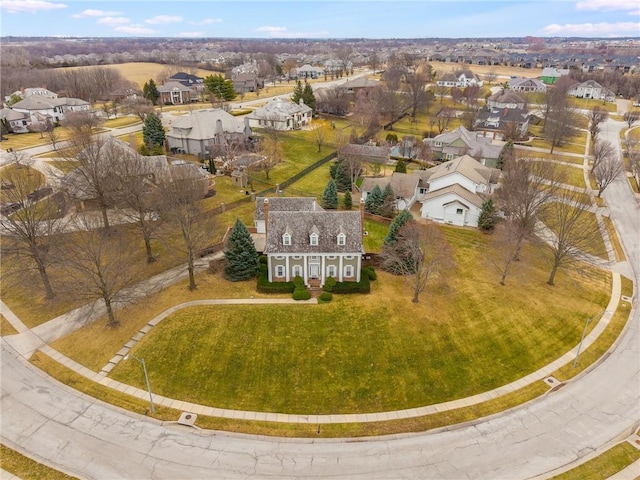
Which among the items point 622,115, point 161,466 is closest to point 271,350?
point 161,466

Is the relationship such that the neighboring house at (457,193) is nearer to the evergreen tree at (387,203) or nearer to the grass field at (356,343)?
the evergreen tree at (387,203)

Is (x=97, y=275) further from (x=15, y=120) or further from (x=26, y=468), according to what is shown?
(x=15, y=120)

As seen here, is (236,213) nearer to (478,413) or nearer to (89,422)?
(89,422)

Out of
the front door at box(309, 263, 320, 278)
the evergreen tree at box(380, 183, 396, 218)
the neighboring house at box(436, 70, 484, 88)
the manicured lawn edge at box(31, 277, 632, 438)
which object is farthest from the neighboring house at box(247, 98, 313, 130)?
the neighboring house at box(436, 70, 484, 88)

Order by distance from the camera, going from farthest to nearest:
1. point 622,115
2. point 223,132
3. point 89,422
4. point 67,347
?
point 622,115 → point 223,132 → point 67,347 → point 89,422

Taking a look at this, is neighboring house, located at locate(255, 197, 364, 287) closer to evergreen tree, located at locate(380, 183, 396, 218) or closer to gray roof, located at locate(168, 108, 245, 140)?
evergreen tree, located at locate(380, 183, 396, 218)

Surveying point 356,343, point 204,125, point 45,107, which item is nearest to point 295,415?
point 356,343
